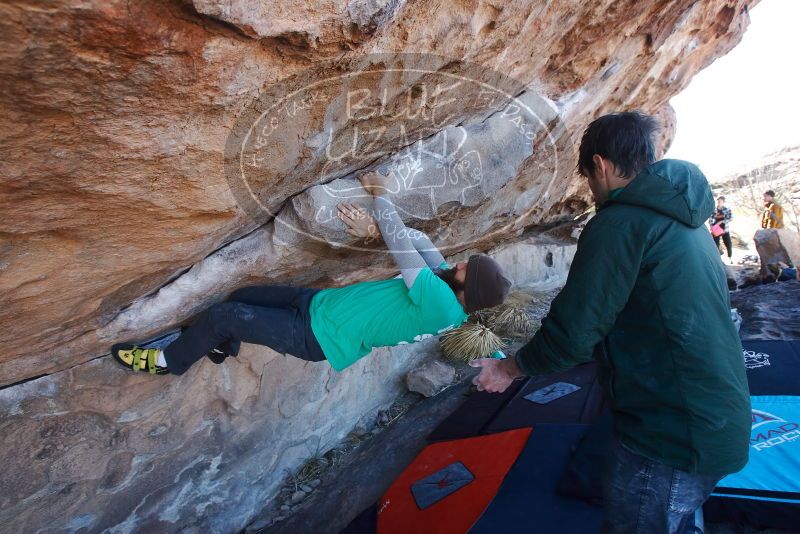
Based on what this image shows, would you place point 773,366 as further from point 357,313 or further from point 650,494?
point 357,313

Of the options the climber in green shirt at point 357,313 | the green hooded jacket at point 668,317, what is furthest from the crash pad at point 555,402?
the green hooded jacket at point 668,317

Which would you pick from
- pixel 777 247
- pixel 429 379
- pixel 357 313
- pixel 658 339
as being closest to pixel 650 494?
pixel 658 339

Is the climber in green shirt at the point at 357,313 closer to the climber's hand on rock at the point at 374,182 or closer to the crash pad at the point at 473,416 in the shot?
the climber's hand on rock at the point at 374,182

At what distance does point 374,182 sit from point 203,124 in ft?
3.57

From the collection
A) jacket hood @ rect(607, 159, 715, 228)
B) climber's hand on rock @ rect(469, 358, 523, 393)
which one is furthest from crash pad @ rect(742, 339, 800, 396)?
jacket hood @ rect(607, 159, 715, 228)

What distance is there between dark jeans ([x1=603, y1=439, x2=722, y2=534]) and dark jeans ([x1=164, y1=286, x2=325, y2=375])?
54.6 inches

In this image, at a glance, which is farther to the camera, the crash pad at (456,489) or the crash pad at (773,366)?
the crash pad at (773,366)

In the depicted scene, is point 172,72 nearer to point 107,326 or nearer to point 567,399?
point 107,326

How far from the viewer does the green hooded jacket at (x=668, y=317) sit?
1.36 m

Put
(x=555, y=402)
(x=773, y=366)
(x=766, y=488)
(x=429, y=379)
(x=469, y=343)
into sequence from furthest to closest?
(x=469, y=343)
(x=429, y=379)
(x=555, y=402)
(x=773, y=366)
(x=766, y=488)

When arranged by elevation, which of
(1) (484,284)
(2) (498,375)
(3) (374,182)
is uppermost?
(3) (374,182)

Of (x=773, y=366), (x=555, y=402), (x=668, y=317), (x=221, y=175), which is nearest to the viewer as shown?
(x=668, y=317)

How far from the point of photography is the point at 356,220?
2.44 meters

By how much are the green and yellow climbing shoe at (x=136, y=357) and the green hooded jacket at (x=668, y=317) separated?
204cm
